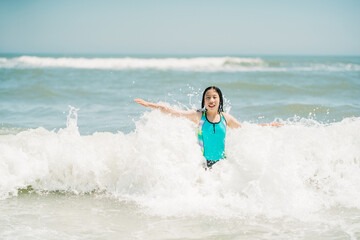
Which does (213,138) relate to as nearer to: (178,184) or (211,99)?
(211,99)

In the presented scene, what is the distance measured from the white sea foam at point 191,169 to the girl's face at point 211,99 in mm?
514

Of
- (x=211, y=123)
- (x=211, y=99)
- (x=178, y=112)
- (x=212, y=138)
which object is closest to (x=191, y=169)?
(x=212, y=138)

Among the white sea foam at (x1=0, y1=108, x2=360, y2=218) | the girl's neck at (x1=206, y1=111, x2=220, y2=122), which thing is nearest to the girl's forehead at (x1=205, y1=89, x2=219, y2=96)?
the girl's neck at (x1=206, y1=111, x2=220, y2=122)

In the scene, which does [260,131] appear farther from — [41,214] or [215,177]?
[41,214]

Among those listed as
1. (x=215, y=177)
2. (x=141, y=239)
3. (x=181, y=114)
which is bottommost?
(x=141, y=239)

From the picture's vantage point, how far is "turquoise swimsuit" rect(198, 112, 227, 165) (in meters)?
4.72

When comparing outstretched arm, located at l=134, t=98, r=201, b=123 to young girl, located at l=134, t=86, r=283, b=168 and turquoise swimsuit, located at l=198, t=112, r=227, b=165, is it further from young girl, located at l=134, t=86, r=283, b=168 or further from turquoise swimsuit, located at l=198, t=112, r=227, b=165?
turquoise swimsuit, located at l=198, t=112, r=227, b=165

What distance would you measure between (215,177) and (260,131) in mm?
934

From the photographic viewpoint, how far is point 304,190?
448cm

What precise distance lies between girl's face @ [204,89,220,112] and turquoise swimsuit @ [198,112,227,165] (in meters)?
0.18

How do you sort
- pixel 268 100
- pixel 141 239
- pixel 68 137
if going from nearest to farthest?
pixel 141 239 → pixel 68 137 → pixel 268 100

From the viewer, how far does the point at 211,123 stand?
4.73 m

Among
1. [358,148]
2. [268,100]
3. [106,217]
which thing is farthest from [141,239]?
[268,100]

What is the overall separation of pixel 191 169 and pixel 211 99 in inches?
38.1
